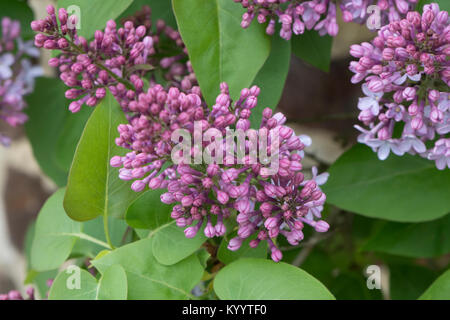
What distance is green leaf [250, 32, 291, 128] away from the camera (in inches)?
40.4

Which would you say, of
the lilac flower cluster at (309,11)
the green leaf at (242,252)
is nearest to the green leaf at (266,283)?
the green leaf at (242,252)

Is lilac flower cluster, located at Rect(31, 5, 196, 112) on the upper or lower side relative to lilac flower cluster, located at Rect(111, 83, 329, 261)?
upper

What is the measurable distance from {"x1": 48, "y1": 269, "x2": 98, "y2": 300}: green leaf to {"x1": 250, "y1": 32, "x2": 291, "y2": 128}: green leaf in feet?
1.35

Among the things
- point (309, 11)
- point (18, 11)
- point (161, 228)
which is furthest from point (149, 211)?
point (18, 11)

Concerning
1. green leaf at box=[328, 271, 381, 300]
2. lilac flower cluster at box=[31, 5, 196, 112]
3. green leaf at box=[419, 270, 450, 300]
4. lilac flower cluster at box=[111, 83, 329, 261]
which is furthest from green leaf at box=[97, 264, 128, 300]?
green leaf at box=[328, 271, 381, 300]

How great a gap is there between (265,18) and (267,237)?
367 millimetres

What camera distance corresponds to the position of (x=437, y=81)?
0.94 metres

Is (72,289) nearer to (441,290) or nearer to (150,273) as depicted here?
(150,273)

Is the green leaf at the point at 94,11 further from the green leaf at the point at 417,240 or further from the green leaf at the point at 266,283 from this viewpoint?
the green leaf at the point at 417,240

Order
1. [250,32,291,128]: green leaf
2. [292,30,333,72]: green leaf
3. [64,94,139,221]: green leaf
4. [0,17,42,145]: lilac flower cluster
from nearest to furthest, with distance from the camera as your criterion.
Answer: [64,94,139,221]: green leaf
[250,32,291,128]: green leaf
[292,30,333,72]: green leaf
[0,17,42,145]: lilac flower cluster

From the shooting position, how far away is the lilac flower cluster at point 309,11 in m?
0.94

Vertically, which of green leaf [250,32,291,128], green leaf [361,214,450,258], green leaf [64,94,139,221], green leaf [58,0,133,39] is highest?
green leaf [58,0,133,39]

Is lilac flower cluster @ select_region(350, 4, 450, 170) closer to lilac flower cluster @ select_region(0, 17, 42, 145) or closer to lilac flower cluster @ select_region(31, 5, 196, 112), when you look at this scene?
lilac flower cluster @ select_region(31, 5, 196, 112)
